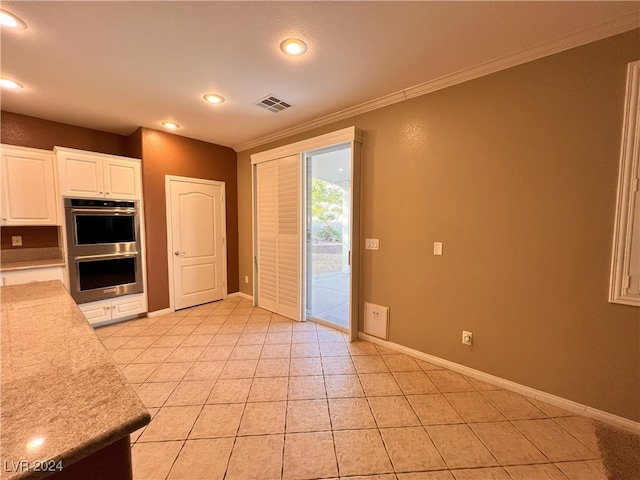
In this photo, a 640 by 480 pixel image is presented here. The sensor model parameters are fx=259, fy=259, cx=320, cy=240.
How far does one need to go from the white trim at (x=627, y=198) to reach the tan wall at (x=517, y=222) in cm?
4

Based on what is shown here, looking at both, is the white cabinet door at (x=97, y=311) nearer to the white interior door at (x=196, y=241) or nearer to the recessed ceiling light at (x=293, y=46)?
the white interior door at (x=196, y=241)

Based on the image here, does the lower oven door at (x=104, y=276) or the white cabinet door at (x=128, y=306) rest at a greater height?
the lower oven door at (x=104, y=276)

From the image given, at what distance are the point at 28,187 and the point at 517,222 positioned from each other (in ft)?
16.0

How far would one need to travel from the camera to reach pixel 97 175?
10.3ft

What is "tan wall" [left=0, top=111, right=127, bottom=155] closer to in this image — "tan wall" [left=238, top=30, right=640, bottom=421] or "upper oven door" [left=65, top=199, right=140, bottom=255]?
"upper oven door" [left=65, top=199, right=140, bottom=255]

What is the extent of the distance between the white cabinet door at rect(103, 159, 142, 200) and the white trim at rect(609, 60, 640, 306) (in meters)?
4.70

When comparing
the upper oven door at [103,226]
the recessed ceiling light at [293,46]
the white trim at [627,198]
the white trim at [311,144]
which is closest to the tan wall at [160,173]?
the upper oven door at [103,226]

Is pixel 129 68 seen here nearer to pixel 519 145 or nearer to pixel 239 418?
pixel 239 418

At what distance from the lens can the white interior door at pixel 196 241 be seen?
3.80 metres

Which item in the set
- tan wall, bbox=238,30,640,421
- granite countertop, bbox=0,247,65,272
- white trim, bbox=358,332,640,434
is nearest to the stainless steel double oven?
granite countertop, bbox=0,247,65,272

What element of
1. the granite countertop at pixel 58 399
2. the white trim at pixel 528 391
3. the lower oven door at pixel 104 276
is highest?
the granite countertop at pixel 58 399

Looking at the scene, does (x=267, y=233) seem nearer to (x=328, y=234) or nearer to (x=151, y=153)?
(x=151, y=153)

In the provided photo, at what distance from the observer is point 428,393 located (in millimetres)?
2066

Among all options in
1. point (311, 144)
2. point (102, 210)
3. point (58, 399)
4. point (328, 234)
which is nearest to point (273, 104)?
point (311, 144)
